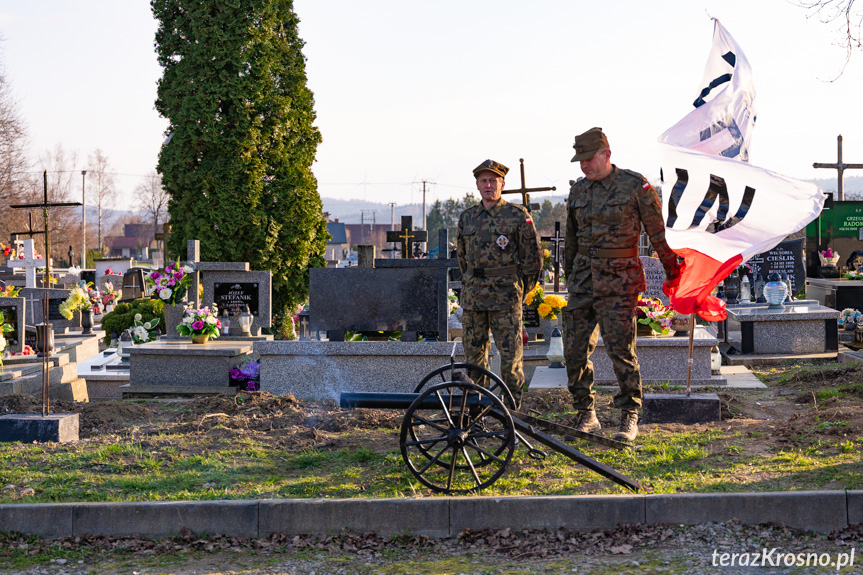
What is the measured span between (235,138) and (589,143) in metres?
12.7

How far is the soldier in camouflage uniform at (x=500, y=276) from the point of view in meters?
6.73

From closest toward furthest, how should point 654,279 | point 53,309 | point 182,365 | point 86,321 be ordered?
point 182,365, point 654,279, point 86,321, point 53,309

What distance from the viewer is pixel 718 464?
220 inches

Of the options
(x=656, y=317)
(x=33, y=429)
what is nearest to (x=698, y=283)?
(x=656, y=317)

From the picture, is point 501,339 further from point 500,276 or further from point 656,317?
point 656,317

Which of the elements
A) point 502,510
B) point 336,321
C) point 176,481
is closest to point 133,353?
point 336,321

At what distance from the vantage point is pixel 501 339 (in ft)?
22.1

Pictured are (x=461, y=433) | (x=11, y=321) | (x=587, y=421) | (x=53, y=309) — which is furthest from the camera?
(x=53, y=309)

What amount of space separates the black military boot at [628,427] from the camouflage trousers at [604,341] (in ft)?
0.15

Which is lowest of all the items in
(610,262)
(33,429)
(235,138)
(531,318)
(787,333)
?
(33,429)

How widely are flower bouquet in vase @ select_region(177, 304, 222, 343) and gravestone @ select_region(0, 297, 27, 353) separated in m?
2.08

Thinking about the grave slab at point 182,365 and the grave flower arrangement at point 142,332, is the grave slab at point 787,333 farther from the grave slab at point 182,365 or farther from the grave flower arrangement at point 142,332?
the grave flower arrangement at point 142,332

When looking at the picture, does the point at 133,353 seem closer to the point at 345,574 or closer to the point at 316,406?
the point at 316,406

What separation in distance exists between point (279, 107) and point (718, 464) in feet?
46.5
